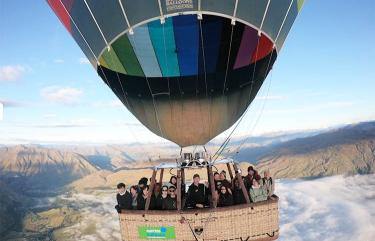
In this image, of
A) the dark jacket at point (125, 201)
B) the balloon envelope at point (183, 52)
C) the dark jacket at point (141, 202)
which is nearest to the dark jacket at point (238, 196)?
the dark jacket at point (141, 202)

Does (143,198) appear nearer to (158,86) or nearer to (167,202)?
(167,202)

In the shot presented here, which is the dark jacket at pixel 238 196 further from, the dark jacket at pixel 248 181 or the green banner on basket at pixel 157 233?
the green banner on basket at pixel 157 233

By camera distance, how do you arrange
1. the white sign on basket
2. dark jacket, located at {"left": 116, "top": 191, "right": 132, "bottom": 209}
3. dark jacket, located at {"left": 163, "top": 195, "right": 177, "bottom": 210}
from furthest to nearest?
the white sign on basket → dark jacket, located at {"left": 116, "top": 191, "right": 132, "bottom": 209} → dark jacket, located at {"left": 163, "top": 195, "right": 177, "bottom": 210}

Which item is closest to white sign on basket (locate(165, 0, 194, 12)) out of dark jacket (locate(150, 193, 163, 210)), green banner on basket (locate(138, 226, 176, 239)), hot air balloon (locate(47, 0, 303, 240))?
hot air balloon (locate(47, 0, 303, 240))

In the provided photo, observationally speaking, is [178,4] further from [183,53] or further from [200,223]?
[200,223]

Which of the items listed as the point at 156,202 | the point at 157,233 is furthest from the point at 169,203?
the point at 157,233

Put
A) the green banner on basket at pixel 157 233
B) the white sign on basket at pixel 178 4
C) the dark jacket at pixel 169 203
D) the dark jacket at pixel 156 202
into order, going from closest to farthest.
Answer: the green banner on basket at pixel 157 233 < the dark jacket at pixel 169 203 < the dark jacket at pixel 156 202 < the white sign on basket at pixel 178 4

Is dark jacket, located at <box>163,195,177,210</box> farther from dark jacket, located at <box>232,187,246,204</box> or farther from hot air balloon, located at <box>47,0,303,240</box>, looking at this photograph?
dark jacket, located at <box>232,187,246,204</box>
